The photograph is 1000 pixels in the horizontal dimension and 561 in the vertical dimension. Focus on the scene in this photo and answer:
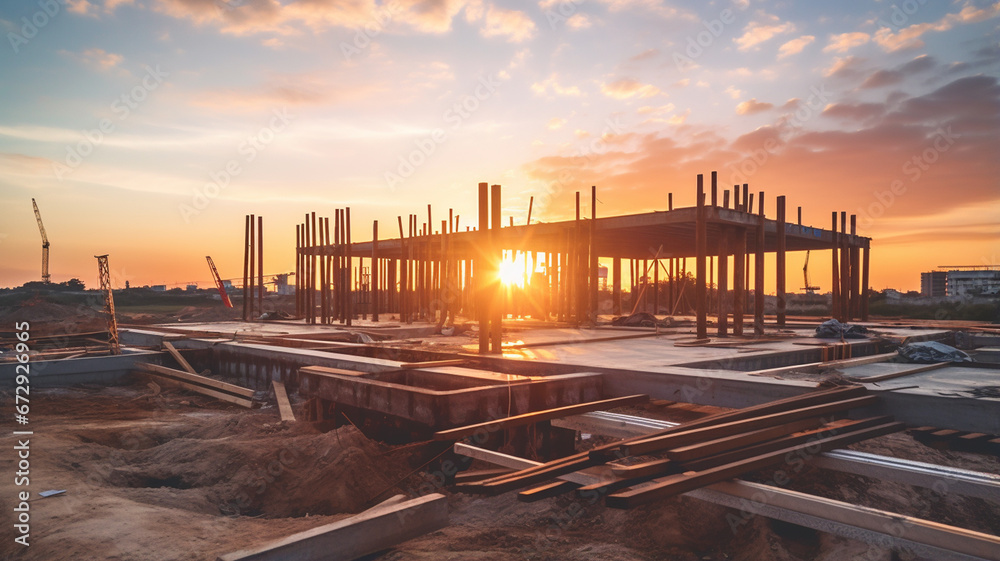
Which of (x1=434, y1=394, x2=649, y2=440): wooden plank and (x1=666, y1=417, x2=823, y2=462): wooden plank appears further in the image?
(x1=434, y1=394, x2=649, y2=440): wooden plank

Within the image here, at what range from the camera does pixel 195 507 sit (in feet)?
18.4

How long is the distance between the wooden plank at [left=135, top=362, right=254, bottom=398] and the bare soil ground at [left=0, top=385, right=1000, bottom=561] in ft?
8.13

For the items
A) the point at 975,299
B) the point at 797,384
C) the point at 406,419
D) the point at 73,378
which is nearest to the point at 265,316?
the point at 73,378

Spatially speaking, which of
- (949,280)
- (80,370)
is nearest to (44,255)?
(80,370)

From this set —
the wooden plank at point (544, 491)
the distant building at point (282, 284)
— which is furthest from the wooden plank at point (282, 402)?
the distant building at point (282, 284)

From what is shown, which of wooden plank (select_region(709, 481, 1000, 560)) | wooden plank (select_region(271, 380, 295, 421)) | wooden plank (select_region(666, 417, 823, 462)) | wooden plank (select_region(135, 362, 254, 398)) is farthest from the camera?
wooden plank (select_region(135, 362, 254, 398))

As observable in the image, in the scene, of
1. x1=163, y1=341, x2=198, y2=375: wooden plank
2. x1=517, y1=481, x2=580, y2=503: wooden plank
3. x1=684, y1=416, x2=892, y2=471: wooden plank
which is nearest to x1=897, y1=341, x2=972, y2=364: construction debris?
x1=684, y1=416, x2=892, y2=471: wooden plank

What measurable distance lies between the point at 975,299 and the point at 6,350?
163 feet

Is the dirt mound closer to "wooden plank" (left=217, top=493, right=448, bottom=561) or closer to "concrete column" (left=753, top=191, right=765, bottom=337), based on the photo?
"wooden plank" (left=217, top=493, right=448, bottom=561)

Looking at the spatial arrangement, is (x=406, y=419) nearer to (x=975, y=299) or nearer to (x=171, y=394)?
(x=171, y=394)

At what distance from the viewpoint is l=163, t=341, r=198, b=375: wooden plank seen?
1302 cm

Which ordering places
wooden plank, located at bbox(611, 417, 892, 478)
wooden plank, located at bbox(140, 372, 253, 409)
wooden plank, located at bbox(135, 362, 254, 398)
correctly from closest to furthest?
wooden plank, located at bbox(611, 417, 892, 478), wooden plank, located at bbox(140, 372, 253, 409), wooden plank, located at bbox(135, 362, 254, 398)

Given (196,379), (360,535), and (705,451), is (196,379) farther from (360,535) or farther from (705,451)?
(705,451)

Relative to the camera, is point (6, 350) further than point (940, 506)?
Yes
